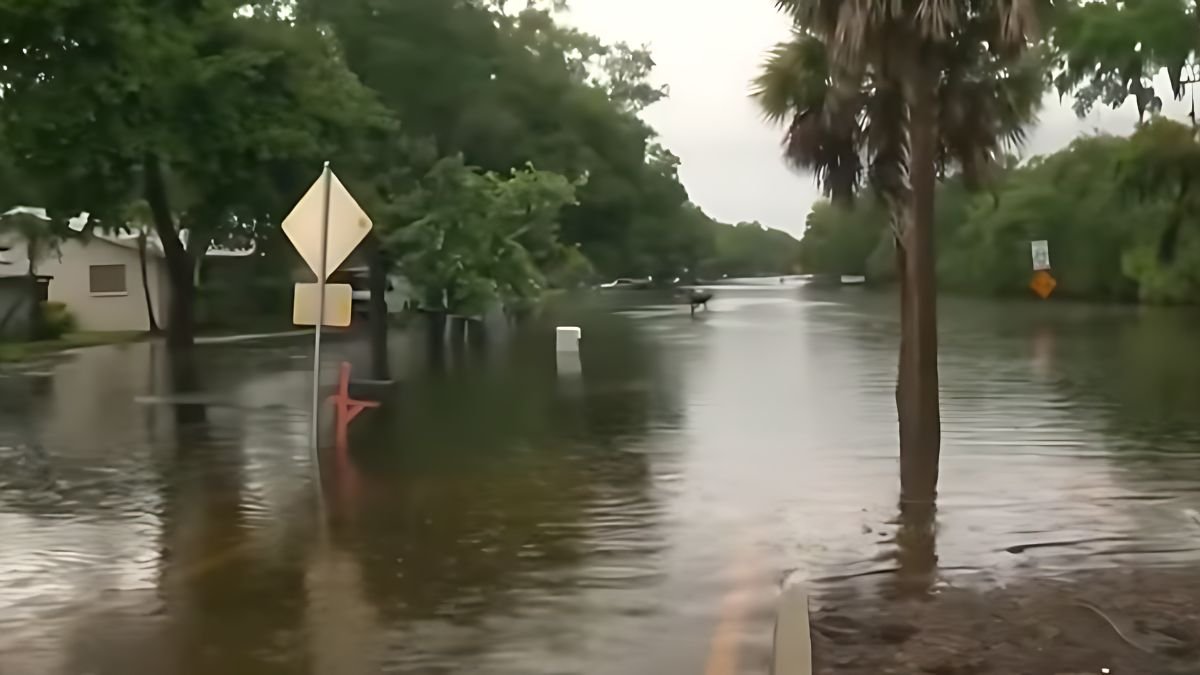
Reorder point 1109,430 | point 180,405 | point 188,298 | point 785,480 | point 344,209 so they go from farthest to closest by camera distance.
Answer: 1. point 188,298
2. point 180,405
3. point 1109,430
4. point 344,209
5. point 785,480

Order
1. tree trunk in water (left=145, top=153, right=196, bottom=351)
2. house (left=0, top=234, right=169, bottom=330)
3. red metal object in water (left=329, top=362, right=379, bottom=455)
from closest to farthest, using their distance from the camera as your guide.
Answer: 1. red metal object in water (left=329, top=362, right=379, bottom=455)
2. tree trunk in water (left=145, top=153, right=196, bottom=351)
3. house (left=0, top=234, right=169, bottom=330)

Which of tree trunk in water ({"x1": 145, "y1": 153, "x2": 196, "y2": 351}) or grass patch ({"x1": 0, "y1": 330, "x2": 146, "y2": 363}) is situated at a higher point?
tree trunk in water ({"x1": 145, "y1": 153, "x2": 196, "y2": 351})

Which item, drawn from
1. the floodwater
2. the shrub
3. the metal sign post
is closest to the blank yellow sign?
the metal sign post

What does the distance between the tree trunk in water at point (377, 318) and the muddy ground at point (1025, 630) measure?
17.4 meters

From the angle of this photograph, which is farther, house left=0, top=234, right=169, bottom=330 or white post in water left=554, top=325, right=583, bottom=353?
house left=0, top=234, right=169, bottom=330

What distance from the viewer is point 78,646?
27.2ft

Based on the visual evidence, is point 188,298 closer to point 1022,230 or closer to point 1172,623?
point 1172,623

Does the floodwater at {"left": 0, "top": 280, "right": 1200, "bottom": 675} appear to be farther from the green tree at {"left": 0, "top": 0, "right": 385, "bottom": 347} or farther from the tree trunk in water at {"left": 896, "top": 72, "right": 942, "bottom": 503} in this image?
the green tree at {"left": 0, "top": 0, "right": 385, "bottom": 347}

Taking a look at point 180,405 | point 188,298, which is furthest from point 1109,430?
point 188,298

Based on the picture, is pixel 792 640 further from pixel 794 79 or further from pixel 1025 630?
pixel 794 79

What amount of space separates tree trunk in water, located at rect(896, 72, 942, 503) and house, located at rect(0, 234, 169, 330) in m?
38.0

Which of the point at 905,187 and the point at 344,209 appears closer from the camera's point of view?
the point at 905,187

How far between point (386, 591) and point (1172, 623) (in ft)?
15.0

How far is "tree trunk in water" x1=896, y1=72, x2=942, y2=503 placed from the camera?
39.8ft
